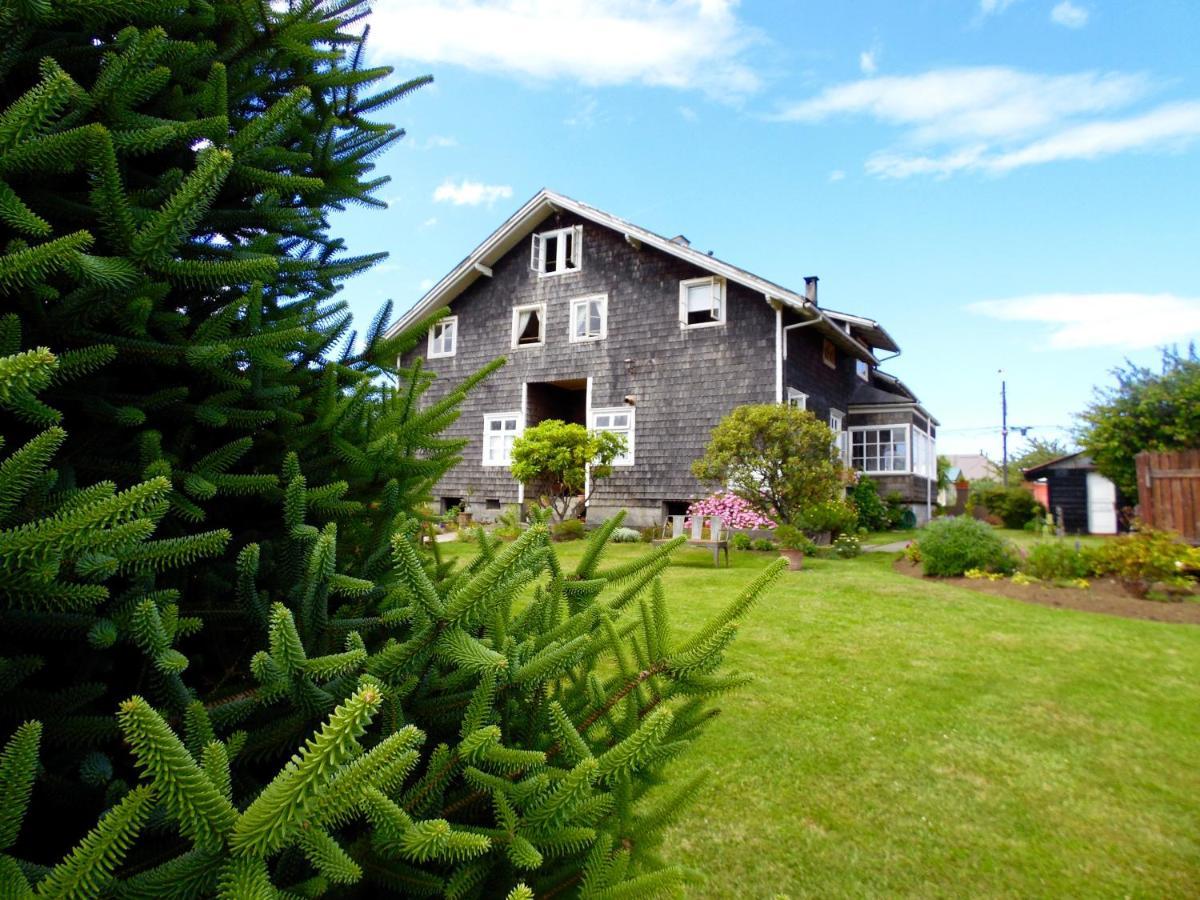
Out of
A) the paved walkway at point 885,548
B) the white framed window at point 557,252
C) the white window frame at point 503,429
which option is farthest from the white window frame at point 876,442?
the white window frame at point 503,429

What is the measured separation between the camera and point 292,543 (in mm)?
1658

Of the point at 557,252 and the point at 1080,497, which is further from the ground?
the point at 557,252

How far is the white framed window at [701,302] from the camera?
806 inches

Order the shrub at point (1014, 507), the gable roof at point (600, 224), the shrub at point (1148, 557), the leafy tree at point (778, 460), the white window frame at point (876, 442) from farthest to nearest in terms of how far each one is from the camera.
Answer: the shrub at point (1014, 507) < the white window frame at point (876, 442) < the gable roof at point (600, 224) < the leafy tree at point (778, 460) < the shrub at point (1148, 557)

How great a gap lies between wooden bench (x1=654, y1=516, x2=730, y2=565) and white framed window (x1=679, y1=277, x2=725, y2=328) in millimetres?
6470

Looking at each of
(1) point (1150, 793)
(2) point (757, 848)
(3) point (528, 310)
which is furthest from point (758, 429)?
(2) point (757, 848)

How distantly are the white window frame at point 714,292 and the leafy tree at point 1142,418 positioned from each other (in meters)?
13.9

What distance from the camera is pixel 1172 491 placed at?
1427cm

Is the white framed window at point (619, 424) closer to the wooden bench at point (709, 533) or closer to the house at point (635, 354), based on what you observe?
the house at point (635, 354)

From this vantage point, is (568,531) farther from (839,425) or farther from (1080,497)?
(1080,497)

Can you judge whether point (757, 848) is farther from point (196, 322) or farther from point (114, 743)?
point (196, 322)

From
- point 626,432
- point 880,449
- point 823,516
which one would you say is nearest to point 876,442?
point 880,449

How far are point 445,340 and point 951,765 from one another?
22736mm

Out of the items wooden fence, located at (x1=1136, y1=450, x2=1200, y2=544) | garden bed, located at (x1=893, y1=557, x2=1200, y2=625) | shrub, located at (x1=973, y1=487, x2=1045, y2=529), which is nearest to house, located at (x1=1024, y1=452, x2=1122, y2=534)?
shrub, located at (x1=973, y1=487, x2=1045, y2=529)
